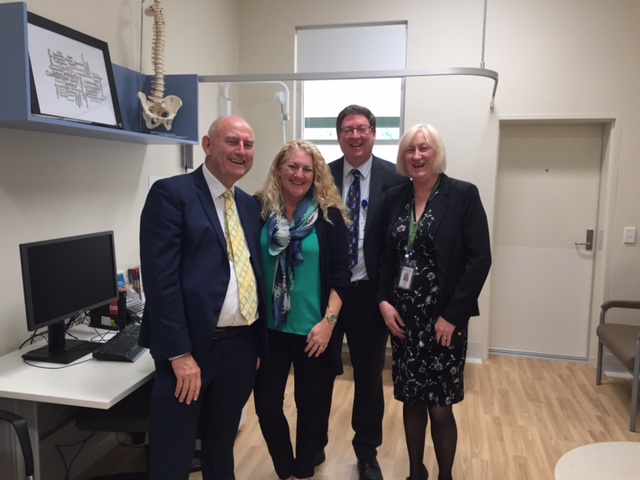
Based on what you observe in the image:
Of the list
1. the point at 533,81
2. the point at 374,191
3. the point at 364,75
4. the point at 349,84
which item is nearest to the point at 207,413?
the point at 374,191

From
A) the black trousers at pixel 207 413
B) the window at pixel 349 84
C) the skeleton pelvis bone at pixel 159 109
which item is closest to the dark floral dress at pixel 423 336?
the black trousers at pixel 207 413

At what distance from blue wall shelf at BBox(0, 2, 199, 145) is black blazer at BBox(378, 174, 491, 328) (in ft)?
4.49

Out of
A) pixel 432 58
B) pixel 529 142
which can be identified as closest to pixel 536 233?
pixel 529 142

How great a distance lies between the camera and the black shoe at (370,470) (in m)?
2.19

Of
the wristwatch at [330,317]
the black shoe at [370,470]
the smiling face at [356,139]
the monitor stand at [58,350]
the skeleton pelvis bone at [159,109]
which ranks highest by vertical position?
the skeleton pelvis bone at [159,109]

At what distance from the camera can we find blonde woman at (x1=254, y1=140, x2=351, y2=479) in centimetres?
180

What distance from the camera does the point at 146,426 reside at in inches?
69.6

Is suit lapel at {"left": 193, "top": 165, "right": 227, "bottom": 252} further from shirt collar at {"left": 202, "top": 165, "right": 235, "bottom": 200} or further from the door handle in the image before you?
the door handle

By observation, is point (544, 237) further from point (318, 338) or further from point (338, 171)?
point (318, 338)

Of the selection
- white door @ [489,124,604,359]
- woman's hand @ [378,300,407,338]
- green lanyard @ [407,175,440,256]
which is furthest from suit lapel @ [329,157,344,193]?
white door @ [489,124,604,359]

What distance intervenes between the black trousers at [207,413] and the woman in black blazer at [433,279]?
23.7 inches

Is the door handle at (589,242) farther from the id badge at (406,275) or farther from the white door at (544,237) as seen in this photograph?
the id badge at (406,275)

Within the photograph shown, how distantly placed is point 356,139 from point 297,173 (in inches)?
16.5

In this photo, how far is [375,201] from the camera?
83.0 inches
